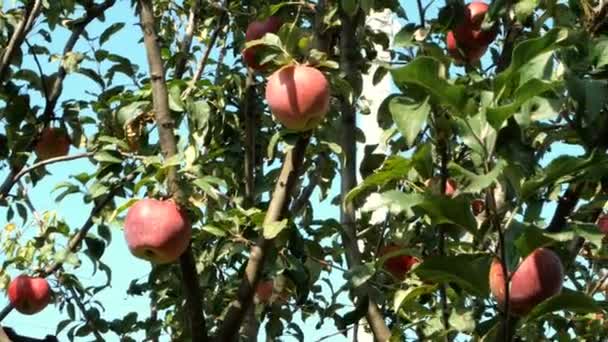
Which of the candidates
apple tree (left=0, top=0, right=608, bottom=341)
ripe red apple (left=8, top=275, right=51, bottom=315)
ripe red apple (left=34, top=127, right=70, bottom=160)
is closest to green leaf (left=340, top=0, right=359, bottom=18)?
apple tree (left=0, top=0, right=608, bottom=341)

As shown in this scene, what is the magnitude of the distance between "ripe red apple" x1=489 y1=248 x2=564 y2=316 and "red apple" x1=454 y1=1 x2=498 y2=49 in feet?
2.46

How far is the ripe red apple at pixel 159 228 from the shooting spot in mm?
2033

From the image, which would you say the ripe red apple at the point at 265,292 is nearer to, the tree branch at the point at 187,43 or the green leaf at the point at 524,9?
the tree branch at the point at 187,43

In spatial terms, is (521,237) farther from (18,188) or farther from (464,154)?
(18,188)

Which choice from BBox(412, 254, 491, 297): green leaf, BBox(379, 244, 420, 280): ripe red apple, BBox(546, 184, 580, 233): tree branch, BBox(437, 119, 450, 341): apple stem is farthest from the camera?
BBox(379, 244, 420, 280): ripe red apple

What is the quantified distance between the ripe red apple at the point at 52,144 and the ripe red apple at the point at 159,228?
0.89 meters

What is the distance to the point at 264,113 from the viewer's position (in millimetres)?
2875

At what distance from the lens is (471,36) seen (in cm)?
228

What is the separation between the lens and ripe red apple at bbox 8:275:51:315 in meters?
2.93

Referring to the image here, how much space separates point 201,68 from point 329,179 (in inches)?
18.4

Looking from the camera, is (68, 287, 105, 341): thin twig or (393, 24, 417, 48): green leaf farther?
(68, 287, 105, 341): thin twig

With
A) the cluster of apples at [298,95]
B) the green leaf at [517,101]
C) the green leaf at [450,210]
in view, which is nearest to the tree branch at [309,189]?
the cluster of apples at [298,95]

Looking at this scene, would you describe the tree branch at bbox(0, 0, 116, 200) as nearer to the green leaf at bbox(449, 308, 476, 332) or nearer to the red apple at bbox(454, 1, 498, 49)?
the red apple at bbox(454, 1, 498, 49)

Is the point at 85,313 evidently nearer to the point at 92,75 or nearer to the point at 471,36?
the point at 92,75
